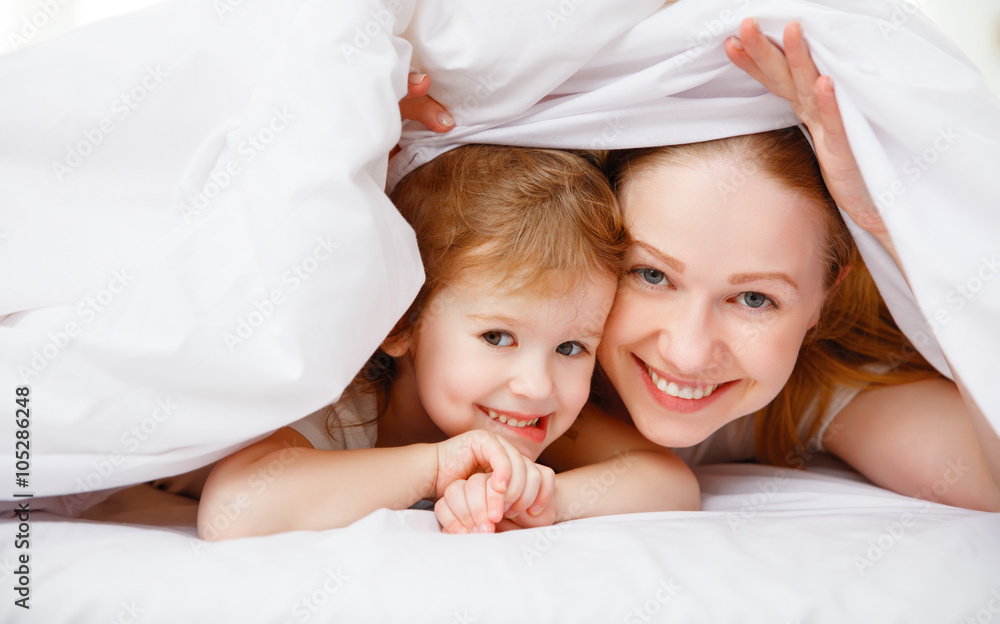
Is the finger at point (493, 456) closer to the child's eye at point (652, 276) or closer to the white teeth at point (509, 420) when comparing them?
the white teeth at point (509, 420)

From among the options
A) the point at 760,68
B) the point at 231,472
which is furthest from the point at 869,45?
the point at 231,472

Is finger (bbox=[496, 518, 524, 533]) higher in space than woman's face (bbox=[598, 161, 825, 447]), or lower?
lower

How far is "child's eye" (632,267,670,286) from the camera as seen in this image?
1077 mm

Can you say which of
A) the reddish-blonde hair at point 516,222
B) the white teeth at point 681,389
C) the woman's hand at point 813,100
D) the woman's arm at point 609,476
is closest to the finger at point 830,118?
the woman's hand at point 813,100

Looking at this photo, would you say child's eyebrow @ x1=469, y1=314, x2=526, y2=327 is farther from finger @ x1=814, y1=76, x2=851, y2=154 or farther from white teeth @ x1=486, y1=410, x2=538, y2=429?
finger @ x1=814, y1=76, x2=851, y2=154

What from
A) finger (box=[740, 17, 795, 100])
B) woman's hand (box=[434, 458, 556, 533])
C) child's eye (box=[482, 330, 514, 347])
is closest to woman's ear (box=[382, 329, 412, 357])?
child's eye (box=[482, 330, 514, 347])

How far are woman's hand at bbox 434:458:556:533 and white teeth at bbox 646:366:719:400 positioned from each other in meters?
0.26

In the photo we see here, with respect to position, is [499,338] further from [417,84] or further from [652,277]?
[417,84]

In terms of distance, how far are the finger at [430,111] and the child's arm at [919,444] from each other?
2.70ft

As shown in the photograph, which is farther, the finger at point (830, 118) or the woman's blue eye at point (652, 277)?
the woman's blue eye at point (652, 277)

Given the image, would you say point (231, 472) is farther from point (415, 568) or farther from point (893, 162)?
point (893, 162)

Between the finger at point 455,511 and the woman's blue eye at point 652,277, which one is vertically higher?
the woman's blue eye at point 652,277

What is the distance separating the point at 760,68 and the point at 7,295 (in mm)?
888

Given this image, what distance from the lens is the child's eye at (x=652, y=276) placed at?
1077 millimetres
